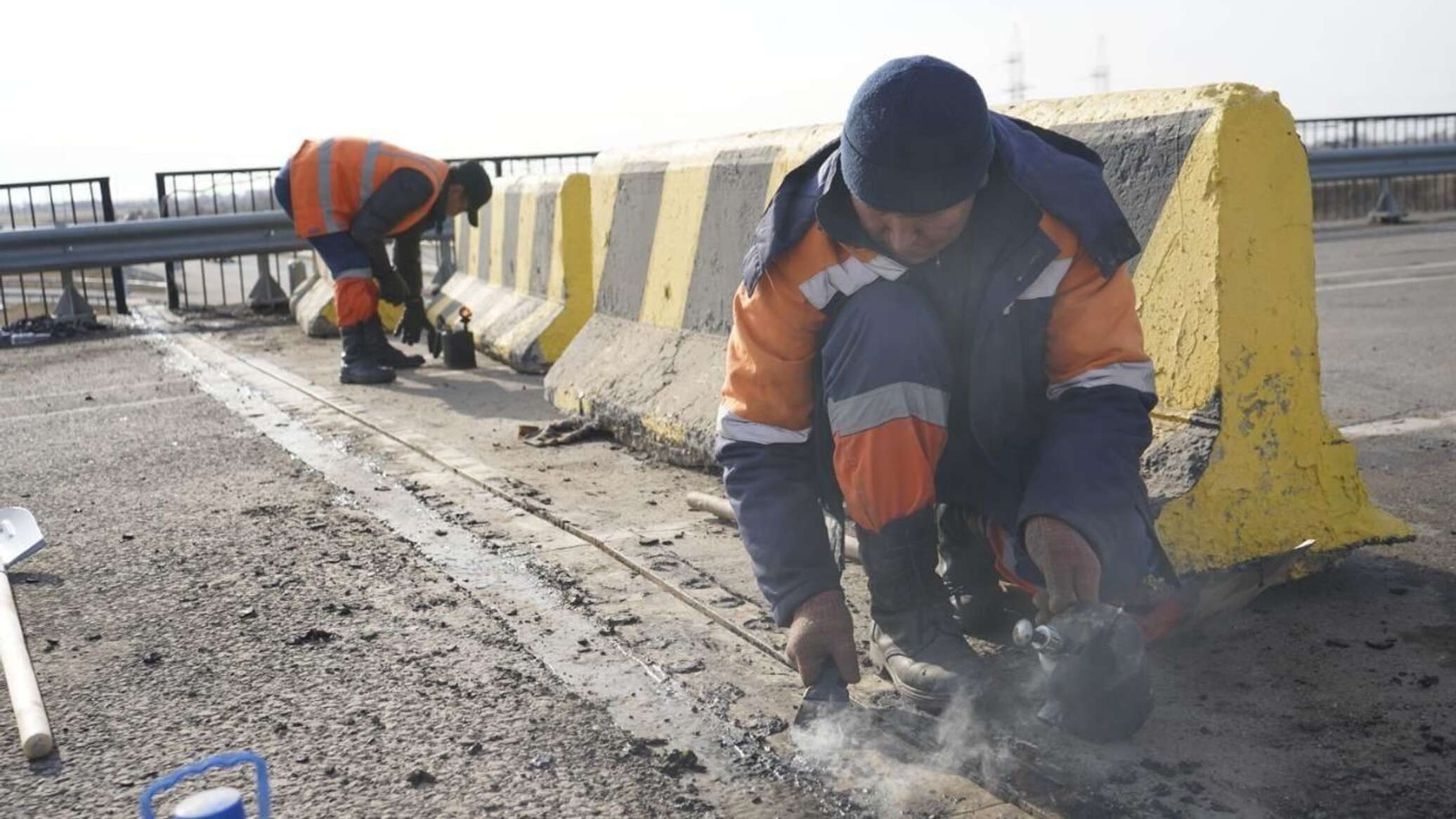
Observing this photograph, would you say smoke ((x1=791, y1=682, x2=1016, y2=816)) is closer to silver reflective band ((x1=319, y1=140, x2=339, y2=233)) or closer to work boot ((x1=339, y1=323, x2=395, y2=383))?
work boot ((x1=339, y1=323, x2=395, y2=383))

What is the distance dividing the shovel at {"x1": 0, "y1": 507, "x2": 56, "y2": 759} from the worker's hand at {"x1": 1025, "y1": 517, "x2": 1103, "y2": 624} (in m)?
1.80

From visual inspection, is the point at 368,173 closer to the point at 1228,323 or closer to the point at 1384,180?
the point at 1228,323

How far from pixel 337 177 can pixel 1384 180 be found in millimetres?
12142

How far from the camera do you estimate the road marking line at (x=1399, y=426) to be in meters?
4.46

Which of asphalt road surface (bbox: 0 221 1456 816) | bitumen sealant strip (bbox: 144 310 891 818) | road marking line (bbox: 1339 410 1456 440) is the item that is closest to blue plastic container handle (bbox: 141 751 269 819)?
asphalt road surface (bbox: 0 221 1456 816)

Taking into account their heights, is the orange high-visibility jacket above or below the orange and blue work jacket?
above

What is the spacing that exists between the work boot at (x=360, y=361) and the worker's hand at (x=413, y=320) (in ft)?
2.12

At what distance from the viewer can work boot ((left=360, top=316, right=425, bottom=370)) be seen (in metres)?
7.30

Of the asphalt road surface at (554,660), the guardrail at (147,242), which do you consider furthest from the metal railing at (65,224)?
the asphalt road surface at (554,660)

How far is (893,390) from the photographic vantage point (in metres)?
2.40

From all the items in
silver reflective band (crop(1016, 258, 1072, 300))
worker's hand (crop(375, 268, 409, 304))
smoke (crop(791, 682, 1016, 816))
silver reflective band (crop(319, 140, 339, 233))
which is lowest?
smoke (crop(791, 682, 1016, 816))

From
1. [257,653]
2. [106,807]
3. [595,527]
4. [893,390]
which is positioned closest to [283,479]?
[595,527]

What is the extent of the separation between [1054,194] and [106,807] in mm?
1913

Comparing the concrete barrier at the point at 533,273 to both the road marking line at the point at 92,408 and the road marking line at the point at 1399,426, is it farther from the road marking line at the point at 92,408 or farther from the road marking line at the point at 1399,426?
the road marking line at the point at 1399,426
